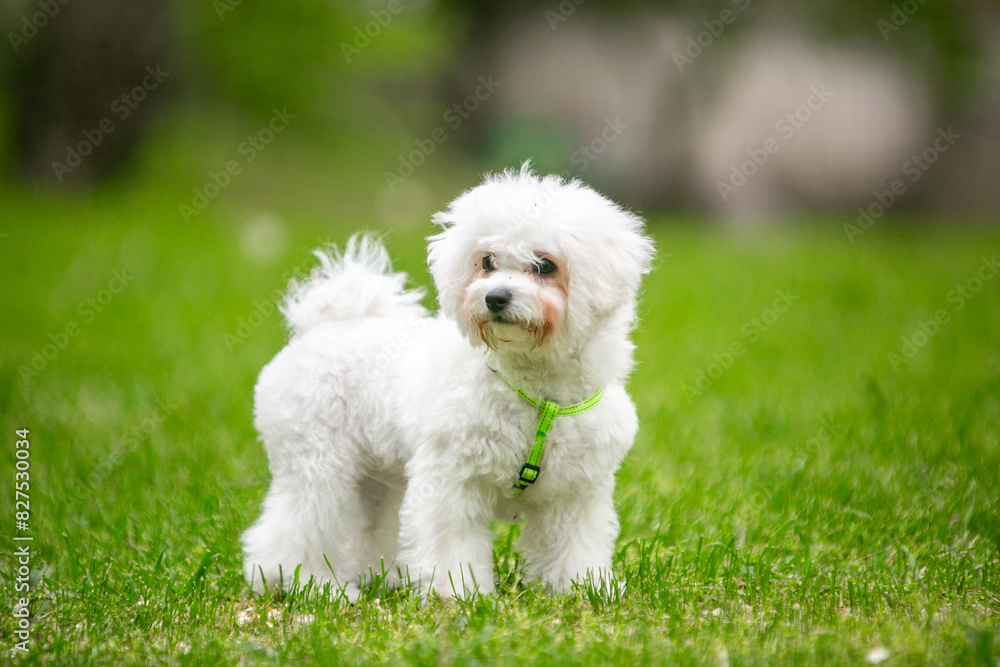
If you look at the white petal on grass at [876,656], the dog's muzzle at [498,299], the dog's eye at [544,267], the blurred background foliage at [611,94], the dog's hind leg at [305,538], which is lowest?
the white petal on grass at [876,656]

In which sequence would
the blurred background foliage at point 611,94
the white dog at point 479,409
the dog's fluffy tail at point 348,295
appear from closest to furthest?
the white dog at point 479,409, the dog's fluffy tail at point 348,295, the blurred background foliage at point 611,94

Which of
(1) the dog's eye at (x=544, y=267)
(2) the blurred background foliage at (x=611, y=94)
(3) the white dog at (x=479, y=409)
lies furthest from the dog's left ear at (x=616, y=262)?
(2) the blurred background foliage at (x=611, y=94)

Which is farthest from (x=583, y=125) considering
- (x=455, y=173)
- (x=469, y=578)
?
(x=469, y=578)

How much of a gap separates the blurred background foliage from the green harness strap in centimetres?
930

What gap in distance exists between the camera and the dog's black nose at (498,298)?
280 centimetres

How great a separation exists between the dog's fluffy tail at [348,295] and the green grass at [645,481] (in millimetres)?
1025

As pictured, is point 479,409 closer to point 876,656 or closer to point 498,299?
point 498,299

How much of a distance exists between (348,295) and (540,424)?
1.06 meters

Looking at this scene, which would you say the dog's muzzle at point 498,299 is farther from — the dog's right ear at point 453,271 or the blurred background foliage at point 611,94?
the blurred background foliage at point 611,94

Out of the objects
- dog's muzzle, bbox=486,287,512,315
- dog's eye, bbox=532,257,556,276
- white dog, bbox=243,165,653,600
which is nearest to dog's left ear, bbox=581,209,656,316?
white dog, bbox=243,165,653,600

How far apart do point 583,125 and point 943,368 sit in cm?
953

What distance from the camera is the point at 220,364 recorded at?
6.21m

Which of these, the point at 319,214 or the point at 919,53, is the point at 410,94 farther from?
the point at 919,53

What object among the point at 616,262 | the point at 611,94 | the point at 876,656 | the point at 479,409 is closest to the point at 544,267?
the point at 616,262
